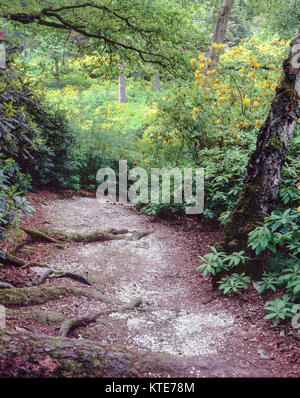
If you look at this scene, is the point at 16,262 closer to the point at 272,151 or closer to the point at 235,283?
the point at 235,283

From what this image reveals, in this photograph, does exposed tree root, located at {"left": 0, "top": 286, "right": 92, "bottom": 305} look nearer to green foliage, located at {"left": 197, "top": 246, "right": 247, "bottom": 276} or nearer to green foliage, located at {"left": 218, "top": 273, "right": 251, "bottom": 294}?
green foliage, located at {"left": 197, "top": 246, "right": 247, "bottom": 276}

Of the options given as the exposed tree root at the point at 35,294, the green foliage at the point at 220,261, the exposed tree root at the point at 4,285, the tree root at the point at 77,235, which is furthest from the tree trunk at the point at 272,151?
the tree root at the point at 77,235

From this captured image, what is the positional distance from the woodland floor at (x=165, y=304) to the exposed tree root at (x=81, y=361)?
0.05 metres

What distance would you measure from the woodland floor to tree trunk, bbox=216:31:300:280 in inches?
36.5

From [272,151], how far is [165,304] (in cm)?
225

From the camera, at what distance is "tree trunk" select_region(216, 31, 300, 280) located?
3.71 meters

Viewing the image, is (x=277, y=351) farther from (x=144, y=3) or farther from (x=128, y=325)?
(x=144, y=3)

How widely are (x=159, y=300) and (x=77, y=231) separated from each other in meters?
2.59

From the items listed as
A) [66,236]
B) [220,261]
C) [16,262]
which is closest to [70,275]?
[16,262]

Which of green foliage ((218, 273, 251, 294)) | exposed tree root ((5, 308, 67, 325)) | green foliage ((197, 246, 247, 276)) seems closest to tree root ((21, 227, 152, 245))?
exposed tree root ((5, 308, 67, 325))

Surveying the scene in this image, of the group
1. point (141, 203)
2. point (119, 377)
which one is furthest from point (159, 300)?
point (141, 203)

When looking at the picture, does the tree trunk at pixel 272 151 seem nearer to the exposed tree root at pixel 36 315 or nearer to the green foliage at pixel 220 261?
the green foliage at pixel 220 261

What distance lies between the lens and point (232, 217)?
4.09 meters

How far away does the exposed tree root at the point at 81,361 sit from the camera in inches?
77.4
